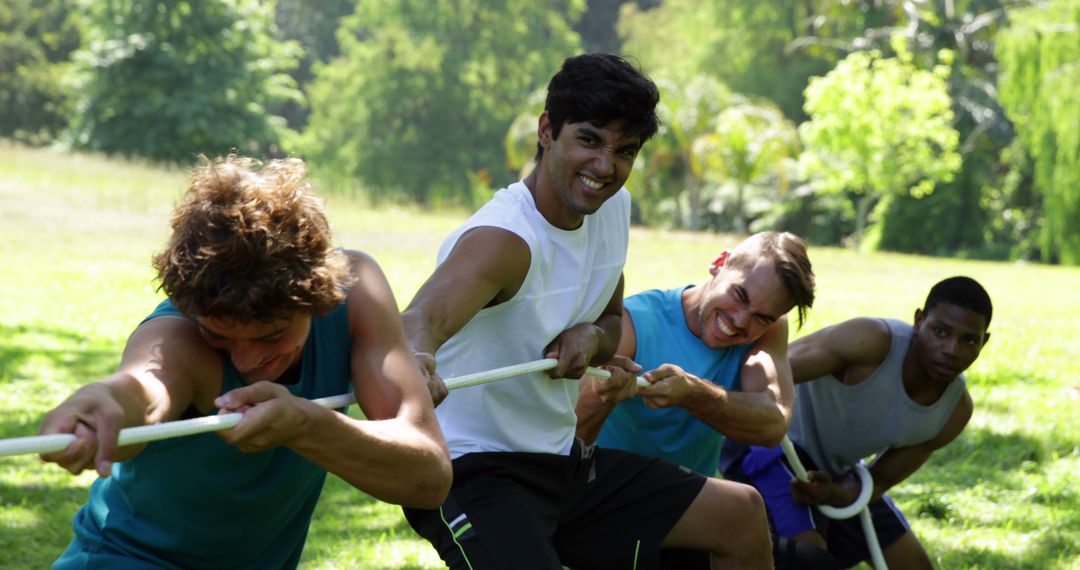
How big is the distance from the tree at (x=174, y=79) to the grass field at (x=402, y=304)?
16715 millimetres

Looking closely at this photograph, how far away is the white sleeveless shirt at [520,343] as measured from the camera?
353 cm

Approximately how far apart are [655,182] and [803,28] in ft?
39.0

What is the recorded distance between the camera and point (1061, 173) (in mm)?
27141

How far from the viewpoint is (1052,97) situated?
26.4 meters

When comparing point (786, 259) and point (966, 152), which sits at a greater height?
point (786, 259)

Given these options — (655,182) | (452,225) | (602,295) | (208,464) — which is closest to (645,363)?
(602,295)

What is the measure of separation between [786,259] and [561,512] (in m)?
1.07

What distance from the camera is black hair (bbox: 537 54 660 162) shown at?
3.64 meters

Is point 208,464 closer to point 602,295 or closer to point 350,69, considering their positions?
point 602,295

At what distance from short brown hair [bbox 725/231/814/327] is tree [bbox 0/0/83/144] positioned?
40.9m

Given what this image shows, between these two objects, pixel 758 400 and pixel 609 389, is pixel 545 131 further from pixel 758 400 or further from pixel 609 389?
pixel 758 400

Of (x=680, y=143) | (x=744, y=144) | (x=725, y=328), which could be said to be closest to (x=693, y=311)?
Result: (x=725, y=328)

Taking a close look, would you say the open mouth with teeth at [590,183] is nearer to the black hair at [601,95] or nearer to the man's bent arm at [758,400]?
the black hair at [601,95]

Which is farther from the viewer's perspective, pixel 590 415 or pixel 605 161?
pixel 590 415
